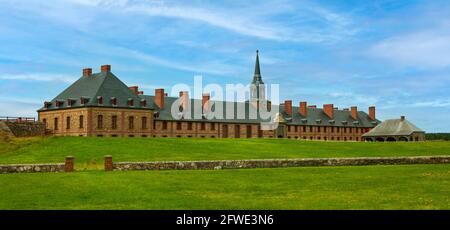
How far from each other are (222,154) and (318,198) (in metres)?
24.2

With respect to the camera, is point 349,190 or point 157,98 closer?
point 349,190

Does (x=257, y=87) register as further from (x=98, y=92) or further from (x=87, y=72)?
(x=98, y=92)

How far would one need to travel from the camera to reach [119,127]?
226ft

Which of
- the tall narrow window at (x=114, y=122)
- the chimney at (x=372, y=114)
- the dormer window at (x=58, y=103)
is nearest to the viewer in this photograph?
the tall narrow window at (x=114, y=122)

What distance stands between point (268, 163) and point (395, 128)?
59.3 meters

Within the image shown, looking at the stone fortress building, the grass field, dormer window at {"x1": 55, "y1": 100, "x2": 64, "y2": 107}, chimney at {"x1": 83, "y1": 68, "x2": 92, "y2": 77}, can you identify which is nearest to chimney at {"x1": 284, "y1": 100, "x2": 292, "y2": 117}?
the stone fortress building

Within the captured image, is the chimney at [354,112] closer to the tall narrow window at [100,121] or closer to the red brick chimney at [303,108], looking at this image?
the red brick chimney at [303,108]

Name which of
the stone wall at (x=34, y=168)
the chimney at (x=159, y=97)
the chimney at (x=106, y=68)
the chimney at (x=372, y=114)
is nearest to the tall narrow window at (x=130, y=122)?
the chimney at (x=106, y=68)

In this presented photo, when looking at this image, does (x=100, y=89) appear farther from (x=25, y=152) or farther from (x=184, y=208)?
(x=184, y=208)

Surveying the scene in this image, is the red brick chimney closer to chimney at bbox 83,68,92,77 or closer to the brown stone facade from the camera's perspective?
the brown stone facade

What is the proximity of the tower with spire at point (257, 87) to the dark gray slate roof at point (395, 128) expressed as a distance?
20888mm

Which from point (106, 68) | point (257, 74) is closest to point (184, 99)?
point (106, 68)

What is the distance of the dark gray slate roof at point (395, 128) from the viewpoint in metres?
87.0
